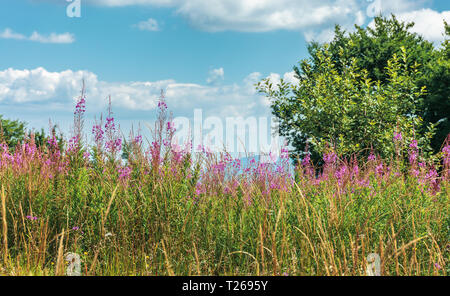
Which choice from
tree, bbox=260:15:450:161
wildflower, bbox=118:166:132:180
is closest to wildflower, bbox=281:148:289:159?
wildflower, bbox=118:166:132:180

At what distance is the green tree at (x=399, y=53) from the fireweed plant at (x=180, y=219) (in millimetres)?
10187

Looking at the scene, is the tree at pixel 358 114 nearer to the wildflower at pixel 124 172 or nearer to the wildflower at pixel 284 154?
the wildflower at pixel 284 154

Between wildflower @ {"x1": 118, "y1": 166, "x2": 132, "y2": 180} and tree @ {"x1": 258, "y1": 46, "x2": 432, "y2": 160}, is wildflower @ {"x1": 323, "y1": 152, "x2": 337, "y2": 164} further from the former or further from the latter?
tree @ {"x1": 258, "y1": 46, "x2": 432, "y2": 160}

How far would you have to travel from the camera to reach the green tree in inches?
603

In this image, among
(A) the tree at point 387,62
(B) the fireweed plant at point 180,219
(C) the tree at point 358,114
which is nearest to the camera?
(B) the fireweed plant at point 180,219

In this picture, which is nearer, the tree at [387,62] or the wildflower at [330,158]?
the wildflower at [330,158]

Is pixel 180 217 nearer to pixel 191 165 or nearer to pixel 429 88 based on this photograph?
pixel 191 165

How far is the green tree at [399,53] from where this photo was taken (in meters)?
15.3

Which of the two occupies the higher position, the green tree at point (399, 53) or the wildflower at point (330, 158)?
the green tree at point (399, 53)

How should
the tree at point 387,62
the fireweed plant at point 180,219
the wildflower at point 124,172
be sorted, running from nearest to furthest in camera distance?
the fireweed plant at point 180,219, the wildflower at point 124,172, the tree at point 387,62

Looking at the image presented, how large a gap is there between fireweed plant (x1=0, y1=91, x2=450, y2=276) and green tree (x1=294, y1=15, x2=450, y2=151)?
1019 centimetres

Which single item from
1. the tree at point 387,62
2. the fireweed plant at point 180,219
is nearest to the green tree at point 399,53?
the tree at point 387,62

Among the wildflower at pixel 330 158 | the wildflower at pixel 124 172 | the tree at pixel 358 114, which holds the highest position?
the tree at pixel 358 114

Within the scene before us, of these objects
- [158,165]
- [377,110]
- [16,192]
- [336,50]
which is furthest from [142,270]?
[336,50]
